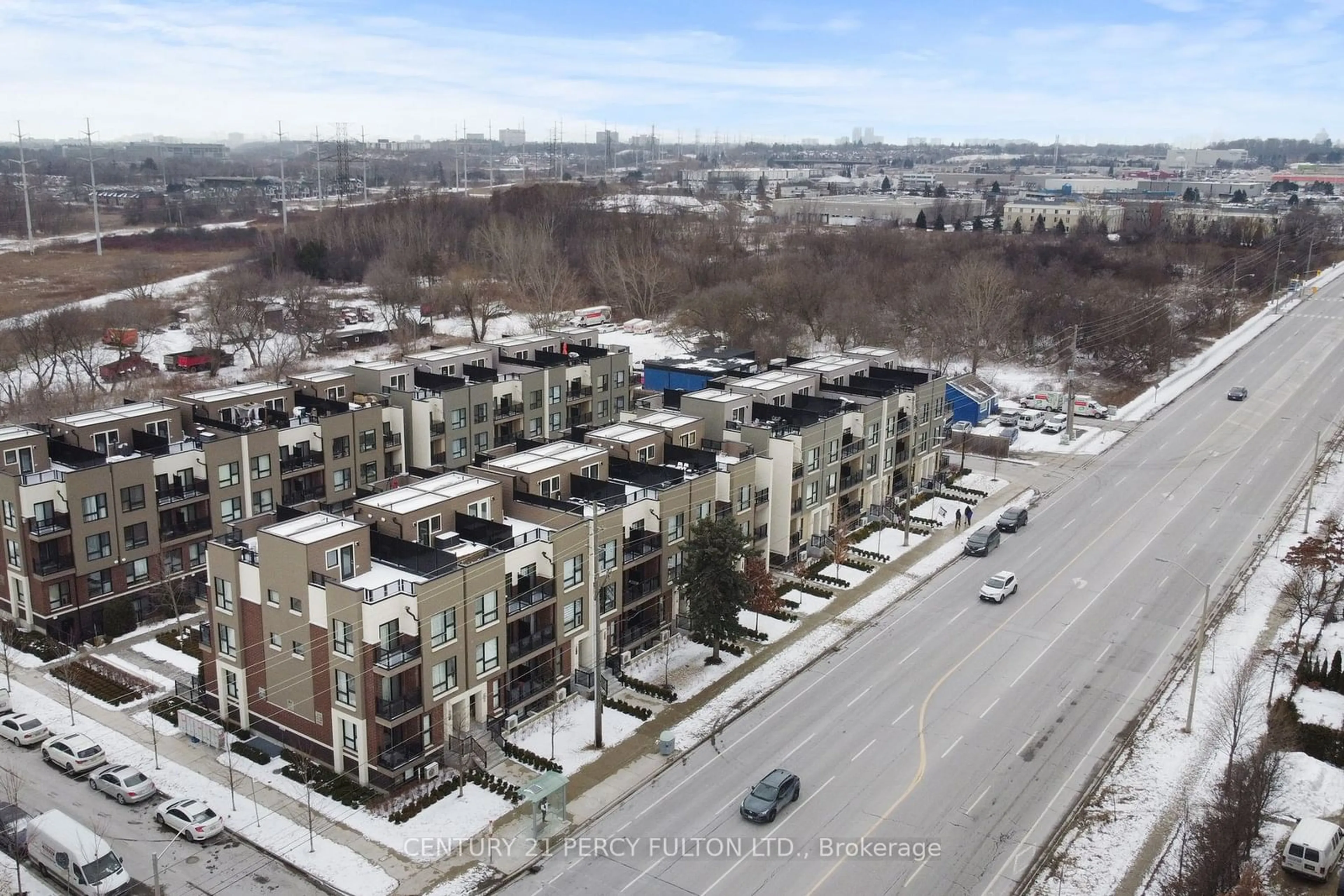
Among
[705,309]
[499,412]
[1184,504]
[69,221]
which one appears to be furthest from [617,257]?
[69,221]

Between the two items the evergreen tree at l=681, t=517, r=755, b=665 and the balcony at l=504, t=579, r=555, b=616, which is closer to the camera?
the balcony at l=504, t=579, r=555, b=616

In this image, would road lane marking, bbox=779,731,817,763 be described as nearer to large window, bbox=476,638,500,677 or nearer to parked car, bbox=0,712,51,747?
large window, bbox=476,638,500,677

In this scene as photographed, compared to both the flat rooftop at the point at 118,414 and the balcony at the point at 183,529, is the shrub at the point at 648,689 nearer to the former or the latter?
the balcony at the point at 183,529

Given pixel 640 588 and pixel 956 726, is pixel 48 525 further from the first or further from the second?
pixel 956 726

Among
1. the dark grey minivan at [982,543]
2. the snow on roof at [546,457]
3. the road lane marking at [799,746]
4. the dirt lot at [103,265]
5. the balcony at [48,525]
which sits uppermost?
the dirt lot at [103,265]

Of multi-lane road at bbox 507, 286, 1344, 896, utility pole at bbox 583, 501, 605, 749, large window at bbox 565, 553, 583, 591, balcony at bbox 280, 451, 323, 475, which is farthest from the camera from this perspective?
balcony at bbox 280, 451, 323, 475

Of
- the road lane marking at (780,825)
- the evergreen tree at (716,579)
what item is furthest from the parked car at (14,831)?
the evergreen tree at (716,579)

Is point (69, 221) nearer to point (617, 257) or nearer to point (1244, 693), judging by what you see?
point (617, 257)

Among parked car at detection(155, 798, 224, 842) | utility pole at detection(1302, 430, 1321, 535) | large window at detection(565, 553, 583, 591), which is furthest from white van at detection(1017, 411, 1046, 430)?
parked car at detection(155, 798, 224, 842)
